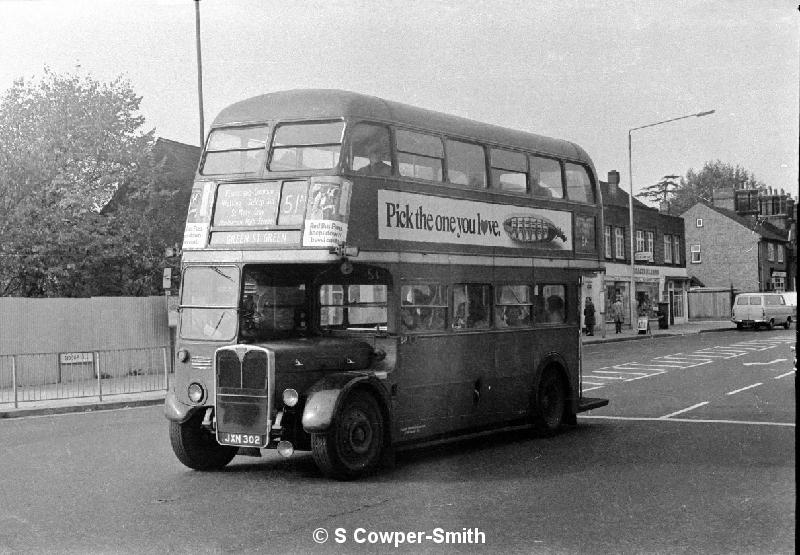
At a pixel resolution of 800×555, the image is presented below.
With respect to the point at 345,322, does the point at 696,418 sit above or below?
below

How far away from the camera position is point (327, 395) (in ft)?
30.3

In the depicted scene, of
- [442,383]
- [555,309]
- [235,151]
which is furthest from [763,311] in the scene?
[235,151]

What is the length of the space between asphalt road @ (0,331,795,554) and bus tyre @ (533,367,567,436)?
0.92ft

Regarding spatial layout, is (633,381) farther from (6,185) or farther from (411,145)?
(6,185)

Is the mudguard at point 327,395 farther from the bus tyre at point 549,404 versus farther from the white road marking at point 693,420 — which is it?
the white road marking at point 693,420

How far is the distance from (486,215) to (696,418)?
5003 mm

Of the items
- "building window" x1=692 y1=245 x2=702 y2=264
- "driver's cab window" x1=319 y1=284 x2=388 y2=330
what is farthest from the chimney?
"driver's cab window" x1=319 y1=284 x2=388 y2=330

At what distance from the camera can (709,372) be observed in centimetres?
2294

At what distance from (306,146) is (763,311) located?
43502mm

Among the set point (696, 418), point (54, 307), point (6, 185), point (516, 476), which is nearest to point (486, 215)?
point (516, 476)

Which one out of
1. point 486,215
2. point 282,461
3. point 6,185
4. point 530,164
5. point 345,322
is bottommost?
point 282,461

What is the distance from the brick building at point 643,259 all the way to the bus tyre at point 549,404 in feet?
121

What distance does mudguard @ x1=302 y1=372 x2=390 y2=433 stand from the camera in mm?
9078

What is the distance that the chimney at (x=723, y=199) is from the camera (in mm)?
75625
